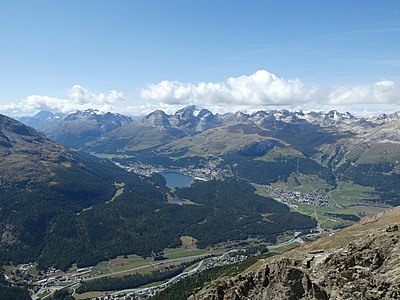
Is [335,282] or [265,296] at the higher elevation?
[335,282]

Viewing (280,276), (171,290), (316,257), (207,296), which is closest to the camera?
(316,257)

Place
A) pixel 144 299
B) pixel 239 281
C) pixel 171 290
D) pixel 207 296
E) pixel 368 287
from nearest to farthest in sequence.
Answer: pixel 368 287, pixel 239 281, pixel 207 296, pixel 171 290, pixel 144 299

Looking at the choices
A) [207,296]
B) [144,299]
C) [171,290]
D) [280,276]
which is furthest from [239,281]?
[144,299]

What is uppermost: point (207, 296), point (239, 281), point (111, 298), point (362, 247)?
point (362, 247)

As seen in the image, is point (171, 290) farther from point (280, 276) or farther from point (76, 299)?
point (280, 276)

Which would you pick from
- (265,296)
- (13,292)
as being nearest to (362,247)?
(265,296)

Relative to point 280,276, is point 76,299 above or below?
below

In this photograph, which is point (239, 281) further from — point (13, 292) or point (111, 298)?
point (13, 292)

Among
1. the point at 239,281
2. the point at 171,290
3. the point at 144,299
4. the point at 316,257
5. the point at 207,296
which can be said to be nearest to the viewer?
the point at 316,257

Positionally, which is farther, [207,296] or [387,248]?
[207,296]
